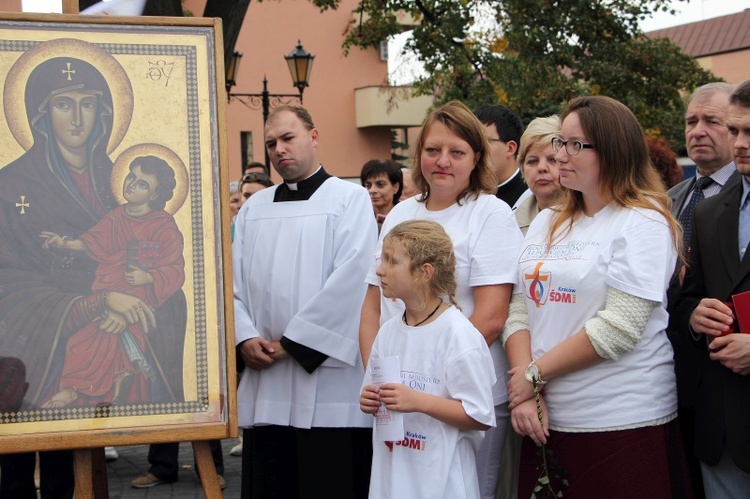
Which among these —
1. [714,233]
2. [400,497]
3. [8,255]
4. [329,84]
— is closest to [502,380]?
[400,497]

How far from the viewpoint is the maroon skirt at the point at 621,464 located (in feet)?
10.9

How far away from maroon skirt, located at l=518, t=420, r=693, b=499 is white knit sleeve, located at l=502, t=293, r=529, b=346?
0.43m

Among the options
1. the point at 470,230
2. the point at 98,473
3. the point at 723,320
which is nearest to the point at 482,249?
the point at 470,230

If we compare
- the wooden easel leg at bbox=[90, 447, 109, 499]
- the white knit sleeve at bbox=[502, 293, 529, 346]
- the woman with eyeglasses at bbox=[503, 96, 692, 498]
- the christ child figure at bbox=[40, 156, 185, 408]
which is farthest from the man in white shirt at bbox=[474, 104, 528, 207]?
the wooden easel leg at bbox=[90, 447, 109, 499]

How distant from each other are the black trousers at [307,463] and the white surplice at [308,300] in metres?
0.10

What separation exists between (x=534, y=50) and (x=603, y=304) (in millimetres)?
11843

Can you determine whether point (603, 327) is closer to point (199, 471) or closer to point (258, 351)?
point (199, 471)

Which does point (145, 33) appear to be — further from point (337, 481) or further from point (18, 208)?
point (337, 481)

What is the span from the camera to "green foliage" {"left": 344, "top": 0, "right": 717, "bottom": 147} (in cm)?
1420

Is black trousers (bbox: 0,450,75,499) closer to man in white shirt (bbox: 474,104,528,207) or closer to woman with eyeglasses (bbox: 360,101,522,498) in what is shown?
woman with eyeglasses (bbox: 360,101,522,498)

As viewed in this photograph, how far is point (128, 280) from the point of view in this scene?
367cm

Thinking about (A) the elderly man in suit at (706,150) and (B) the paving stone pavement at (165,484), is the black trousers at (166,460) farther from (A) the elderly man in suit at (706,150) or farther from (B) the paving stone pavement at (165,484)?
(A) the elderly man in suit at (706,150)

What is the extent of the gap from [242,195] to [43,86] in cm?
483

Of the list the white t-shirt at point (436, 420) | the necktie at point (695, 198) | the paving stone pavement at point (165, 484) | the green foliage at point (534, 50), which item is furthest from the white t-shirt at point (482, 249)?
the green foliage at point (534, 50)
